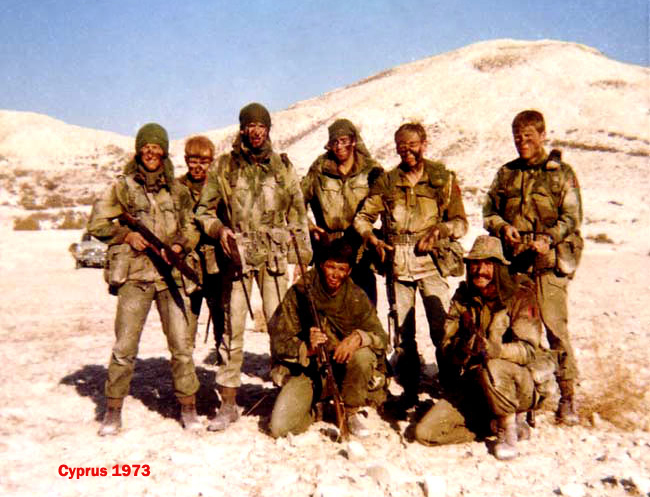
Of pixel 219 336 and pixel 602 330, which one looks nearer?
pixel 219 336

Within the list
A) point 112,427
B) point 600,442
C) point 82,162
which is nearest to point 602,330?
point 600,442

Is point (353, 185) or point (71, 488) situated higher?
point (353, 185)

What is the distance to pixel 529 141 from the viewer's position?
15.2 ft

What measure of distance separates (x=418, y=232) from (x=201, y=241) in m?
1.88

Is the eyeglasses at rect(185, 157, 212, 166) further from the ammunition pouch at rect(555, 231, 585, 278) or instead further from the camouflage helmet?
the ammunition pouch at rect(555, 231, 585, 278)

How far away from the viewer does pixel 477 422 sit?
4492 mm

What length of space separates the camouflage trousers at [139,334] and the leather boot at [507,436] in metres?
2.41

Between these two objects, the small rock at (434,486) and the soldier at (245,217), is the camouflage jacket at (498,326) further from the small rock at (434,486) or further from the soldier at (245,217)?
the soldier at (245,217)

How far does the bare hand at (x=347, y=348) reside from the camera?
4.48m

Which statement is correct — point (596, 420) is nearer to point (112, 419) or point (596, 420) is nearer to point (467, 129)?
point (112, 419)

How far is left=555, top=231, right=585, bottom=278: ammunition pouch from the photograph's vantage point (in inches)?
185

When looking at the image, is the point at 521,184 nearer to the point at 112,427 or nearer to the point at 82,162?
the point at 112,427

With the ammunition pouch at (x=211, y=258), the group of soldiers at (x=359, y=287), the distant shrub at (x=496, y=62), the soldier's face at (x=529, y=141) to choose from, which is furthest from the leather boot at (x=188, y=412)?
the distant shrub at (x=496, y=62)

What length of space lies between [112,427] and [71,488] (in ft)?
3.04
